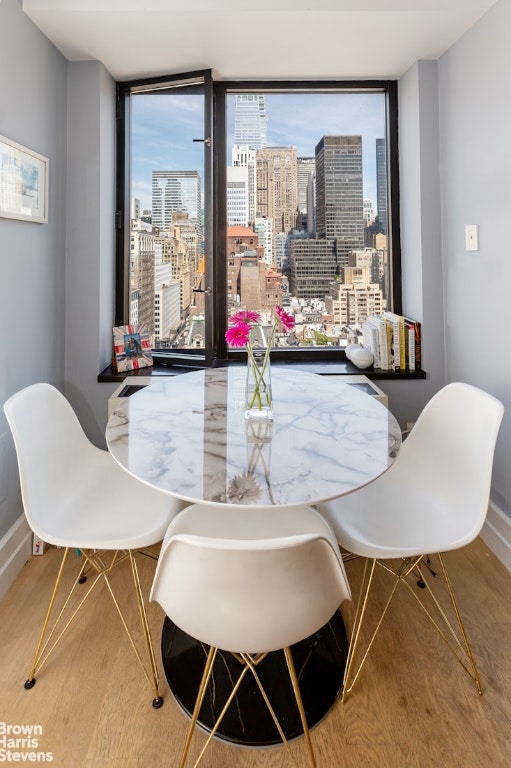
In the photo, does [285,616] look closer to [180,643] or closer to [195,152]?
[180,643]

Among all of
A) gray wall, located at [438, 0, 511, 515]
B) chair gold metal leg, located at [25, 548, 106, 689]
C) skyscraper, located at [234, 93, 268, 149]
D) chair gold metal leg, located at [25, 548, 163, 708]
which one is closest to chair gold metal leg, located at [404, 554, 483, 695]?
gray wall, located at [438, 0, 511, 515]

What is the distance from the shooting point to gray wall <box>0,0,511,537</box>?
1950mm

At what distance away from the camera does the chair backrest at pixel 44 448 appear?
55.0 inches

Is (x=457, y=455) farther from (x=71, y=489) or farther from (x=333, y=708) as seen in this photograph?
(x=71, y=489)

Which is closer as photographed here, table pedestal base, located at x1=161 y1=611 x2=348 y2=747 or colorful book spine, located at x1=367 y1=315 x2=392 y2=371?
table pedestal base, located at x1=161 y1=611 x2=348 y2=747

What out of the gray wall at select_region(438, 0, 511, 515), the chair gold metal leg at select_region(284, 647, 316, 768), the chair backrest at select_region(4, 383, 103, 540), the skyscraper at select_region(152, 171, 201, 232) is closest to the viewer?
the chair gold metal leg at select_region(284, 647, 316, 768)

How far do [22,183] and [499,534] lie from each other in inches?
106

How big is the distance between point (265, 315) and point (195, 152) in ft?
3.45

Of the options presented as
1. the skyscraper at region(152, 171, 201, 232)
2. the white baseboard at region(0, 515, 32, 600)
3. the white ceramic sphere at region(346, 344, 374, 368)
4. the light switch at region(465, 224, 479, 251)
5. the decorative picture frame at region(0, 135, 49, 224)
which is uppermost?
the skyscraper at region(152, 171, 201, 232)

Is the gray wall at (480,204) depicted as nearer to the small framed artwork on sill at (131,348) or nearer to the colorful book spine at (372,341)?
the colorful book spine at (372,341)

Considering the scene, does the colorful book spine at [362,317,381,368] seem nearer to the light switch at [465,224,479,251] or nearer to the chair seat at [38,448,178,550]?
the light switch at [465,224,479,251]

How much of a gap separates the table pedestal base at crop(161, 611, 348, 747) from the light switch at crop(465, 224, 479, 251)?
5.96 ft

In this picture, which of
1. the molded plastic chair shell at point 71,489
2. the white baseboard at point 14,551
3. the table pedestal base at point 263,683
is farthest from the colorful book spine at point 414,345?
the white baseboard at point 14,551

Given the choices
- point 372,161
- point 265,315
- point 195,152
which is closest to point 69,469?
point 265,315
